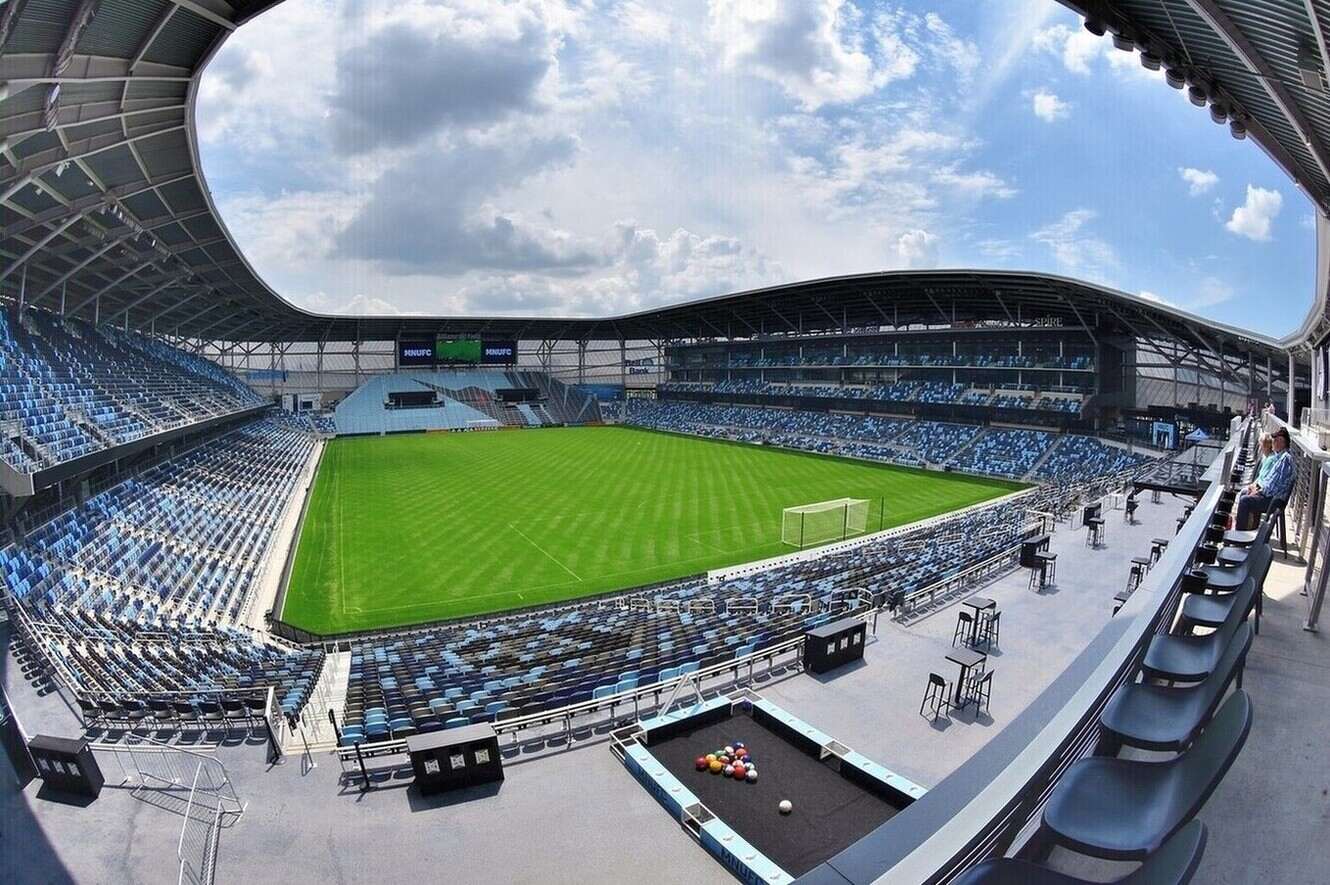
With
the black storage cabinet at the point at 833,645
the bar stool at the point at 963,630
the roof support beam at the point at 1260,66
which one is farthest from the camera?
the bar stool at the point at 963,630

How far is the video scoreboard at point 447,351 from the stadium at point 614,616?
3586 centimetres

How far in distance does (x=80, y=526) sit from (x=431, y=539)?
11.4 metres

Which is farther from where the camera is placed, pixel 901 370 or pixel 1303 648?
pixel 901 370

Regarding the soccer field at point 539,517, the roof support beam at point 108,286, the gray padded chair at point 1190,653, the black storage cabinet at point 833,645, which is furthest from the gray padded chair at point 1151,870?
the roof support beam at point 108,286

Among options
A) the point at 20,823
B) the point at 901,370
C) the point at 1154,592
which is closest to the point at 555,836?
the point at 20,823

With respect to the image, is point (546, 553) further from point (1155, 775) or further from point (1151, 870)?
point (1151, 870)

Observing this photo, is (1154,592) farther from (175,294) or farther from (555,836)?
(175,294)

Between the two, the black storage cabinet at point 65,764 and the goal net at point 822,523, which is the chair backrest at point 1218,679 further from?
the goal net at point 822,523

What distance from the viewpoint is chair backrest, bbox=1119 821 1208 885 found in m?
1.43

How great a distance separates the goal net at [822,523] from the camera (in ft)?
93.0

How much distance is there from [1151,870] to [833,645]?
10.9 m

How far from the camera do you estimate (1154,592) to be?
3.79 m

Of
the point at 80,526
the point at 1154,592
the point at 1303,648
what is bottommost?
the point at 80,526

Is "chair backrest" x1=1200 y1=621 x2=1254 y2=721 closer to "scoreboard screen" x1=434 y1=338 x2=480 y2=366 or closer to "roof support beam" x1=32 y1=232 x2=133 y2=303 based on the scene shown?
"roof support beam" x1=32 y1=232 x2=133 y2=303
